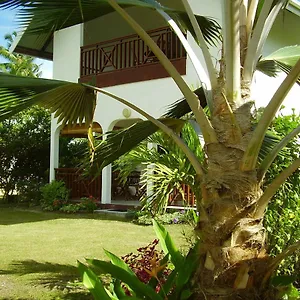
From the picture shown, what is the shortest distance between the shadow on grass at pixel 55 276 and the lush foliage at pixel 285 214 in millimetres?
2303

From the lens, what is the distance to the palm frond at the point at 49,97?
3930mm

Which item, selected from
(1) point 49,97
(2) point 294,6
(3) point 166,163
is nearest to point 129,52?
(2) point 294,6

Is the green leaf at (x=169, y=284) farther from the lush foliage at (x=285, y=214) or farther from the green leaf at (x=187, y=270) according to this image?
the lush foliage at (x=285, y=214)

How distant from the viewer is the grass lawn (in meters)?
6.23

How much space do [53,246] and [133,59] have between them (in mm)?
7524

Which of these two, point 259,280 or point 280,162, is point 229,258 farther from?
point 280,162

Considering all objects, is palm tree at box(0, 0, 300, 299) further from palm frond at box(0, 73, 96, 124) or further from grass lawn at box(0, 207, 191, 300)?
grass lawn at box(0, 207, 191, 300)

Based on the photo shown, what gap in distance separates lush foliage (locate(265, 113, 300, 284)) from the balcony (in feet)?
25.6

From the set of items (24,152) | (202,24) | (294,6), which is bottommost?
(24,152)

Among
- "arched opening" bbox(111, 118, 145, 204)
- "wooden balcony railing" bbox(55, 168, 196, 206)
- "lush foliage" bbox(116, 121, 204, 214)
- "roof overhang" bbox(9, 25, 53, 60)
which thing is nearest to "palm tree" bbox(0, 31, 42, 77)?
"roof overhang" bbox(9, 25, 53, 60)

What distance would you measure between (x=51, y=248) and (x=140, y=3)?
234 inches

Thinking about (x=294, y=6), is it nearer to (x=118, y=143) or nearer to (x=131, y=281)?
(x=118, y=143)

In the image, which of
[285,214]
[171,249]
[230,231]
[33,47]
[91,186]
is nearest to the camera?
[230,231]

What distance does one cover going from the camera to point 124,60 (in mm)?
15148
